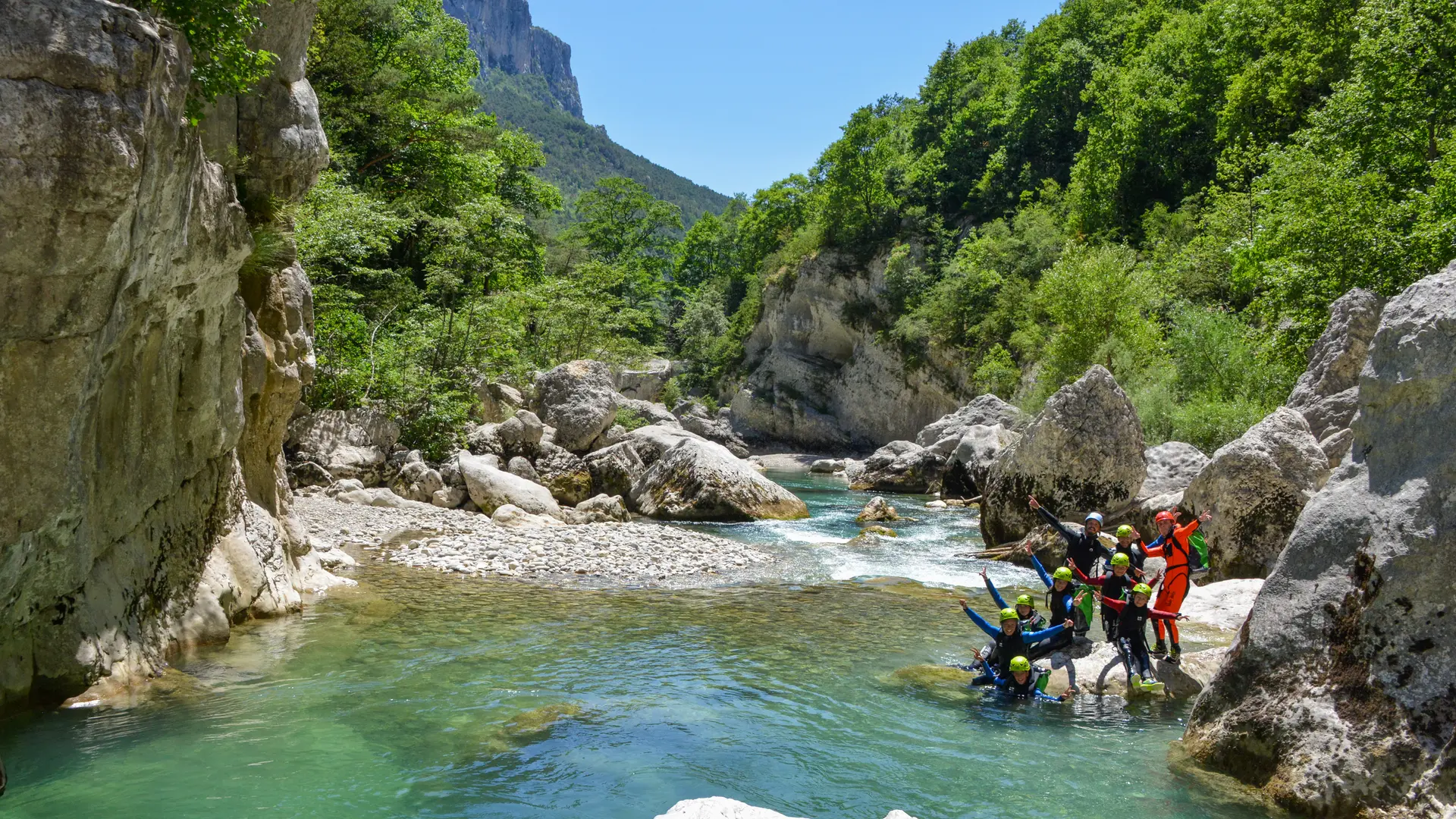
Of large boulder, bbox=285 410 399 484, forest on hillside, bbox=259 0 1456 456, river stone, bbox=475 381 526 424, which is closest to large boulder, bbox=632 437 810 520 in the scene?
forest on hillside, bbox=259 0 1456 456

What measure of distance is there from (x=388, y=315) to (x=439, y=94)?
11784 millimetres

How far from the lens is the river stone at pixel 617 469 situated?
22.2m

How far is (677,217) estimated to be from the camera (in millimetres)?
65750

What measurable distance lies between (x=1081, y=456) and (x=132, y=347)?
50.1 ft

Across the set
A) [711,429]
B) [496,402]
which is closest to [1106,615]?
[496,402]

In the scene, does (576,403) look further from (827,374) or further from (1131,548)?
(827,374)

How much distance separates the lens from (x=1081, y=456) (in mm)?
17234

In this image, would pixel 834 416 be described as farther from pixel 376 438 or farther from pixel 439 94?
pixel 376 438

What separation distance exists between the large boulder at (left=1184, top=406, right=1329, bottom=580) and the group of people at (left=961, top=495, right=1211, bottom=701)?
3.37 metres

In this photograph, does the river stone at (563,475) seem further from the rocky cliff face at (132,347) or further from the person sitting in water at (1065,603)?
the person sitting in water at (1065,603)

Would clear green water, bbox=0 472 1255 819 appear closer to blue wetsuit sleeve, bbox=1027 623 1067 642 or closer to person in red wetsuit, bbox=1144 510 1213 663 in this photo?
blue wetsuit sleeve, bbox=1027 623 1067 642

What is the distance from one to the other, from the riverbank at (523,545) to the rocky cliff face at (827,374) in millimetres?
33686

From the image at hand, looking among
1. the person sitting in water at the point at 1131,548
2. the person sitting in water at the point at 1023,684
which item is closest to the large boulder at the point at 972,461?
the person sitting in water at the point at 1131,548

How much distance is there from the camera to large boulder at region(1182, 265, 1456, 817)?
216 inches
